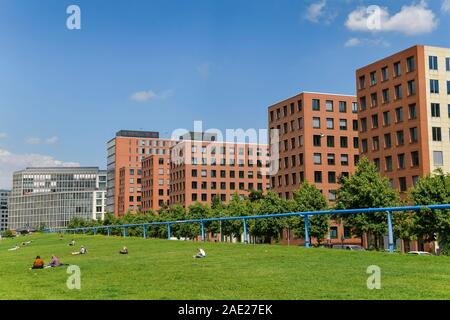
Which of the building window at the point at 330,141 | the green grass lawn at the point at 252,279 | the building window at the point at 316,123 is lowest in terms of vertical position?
the green grass lawn at the point at 252,279

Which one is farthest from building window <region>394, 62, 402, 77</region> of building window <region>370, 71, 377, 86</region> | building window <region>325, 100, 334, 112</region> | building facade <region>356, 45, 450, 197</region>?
building window <region>325, 100, 334, 112</region>

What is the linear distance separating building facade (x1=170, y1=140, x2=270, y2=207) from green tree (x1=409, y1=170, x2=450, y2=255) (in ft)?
294

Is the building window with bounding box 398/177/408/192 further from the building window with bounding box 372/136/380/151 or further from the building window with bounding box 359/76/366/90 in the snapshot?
the building window with bounding box 359/76/366/90

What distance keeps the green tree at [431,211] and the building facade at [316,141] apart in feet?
163

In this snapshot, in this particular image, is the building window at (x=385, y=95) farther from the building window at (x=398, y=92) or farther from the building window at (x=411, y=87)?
the building window at (x=411, y=87)

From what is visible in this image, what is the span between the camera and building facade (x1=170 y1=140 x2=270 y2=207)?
5507 inches

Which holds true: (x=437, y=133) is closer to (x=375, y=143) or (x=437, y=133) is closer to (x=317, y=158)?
(x=375, y=143)

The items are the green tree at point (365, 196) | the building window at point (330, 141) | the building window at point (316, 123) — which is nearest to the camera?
the green tree at point (365, 196)

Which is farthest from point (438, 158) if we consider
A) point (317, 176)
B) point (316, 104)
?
point (316, 104)

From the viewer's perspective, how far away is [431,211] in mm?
43719

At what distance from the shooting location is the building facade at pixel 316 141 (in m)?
102

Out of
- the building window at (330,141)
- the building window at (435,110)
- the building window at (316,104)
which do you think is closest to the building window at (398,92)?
the building window at (435,110)
